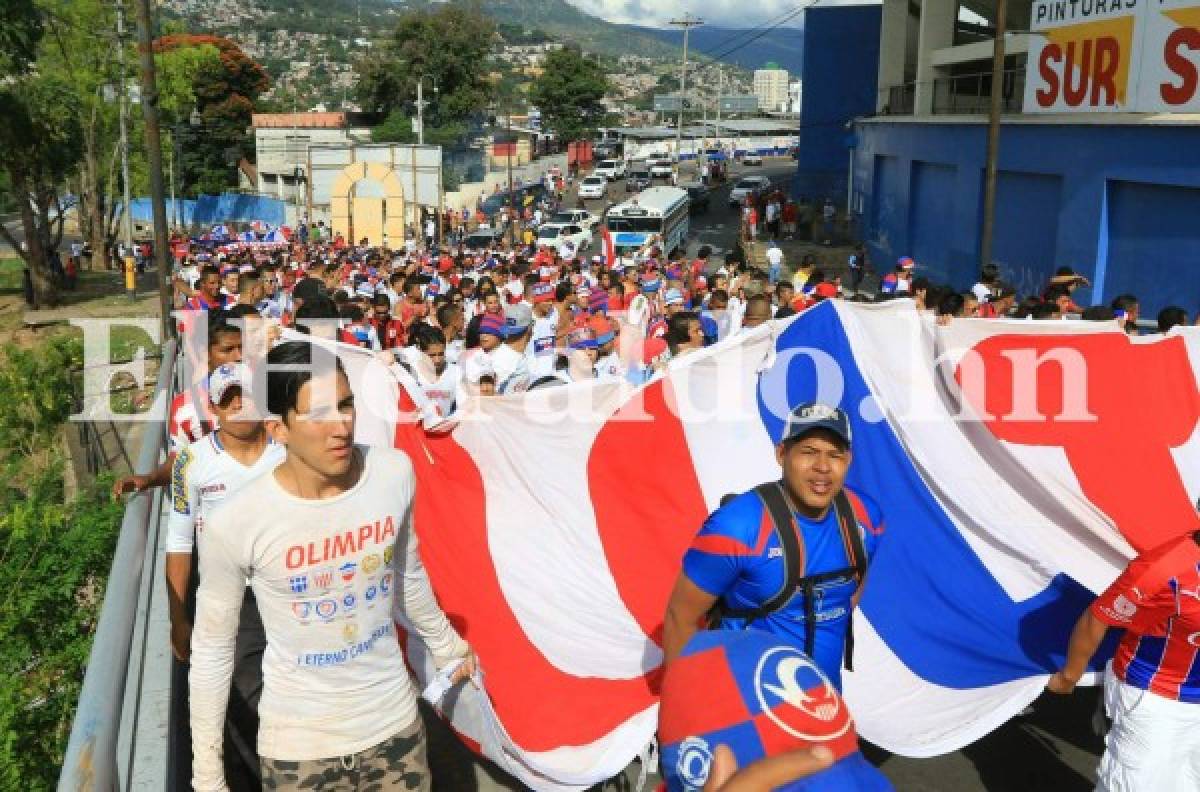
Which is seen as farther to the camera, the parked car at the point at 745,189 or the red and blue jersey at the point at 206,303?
the parked car at the point at 745,189

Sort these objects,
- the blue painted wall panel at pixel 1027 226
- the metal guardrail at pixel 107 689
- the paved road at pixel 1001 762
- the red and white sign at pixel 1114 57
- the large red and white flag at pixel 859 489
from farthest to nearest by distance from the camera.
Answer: the blue painted wall panel at pixel 1027 226 < the red and white sign at pixel 1114 57 < the paved road at pixel 1001 762 < the large red and white flag at pixel 859 489 < the metal guardrail at pixel 107 689

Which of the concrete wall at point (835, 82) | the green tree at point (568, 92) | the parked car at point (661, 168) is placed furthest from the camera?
the green tree at point (568, 92)

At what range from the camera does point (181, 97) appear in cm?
5331

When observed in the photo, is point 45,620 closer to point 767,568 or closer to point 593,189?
point 767,568

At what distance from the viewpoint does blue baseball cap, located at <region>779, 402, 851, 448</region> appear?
332 centimetres

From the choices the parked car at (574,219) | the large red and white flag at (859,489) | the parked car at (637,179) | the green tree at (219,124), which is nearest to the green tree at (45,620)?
A: the large red and white flag at (859,489)

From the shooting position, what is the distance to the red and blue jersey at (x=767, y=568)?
3.29 meters

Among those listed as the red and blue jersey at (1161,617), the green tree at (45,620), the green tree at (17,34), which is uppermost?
the green tree at (17,34)

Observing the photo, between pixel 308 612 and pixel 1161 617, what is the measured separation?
9.84 ft

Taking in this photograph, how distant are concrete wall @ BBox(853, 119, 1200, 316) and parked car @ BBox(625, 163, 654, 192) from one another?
126 feet

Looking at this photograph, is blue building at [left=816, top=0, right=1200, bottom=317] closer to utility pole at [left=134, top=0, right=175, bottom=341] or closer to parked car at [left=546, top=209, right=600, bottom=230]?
parked car at [left=546, top=209, right=600, bottom=230]

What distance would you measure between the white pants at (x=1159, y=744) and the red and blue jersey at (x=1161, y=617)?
45 mm

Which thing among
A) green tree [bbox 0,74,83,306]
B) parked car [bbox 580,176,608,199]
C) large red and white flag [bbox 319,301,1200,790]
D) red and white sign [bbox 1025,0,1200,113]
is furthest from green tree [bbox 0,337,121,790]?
parked car [bbox 580,176,608,199]

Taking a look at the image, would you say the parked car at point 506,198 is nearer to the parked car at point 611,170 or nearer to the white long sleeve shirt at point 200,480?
the parked car at point 611,170
